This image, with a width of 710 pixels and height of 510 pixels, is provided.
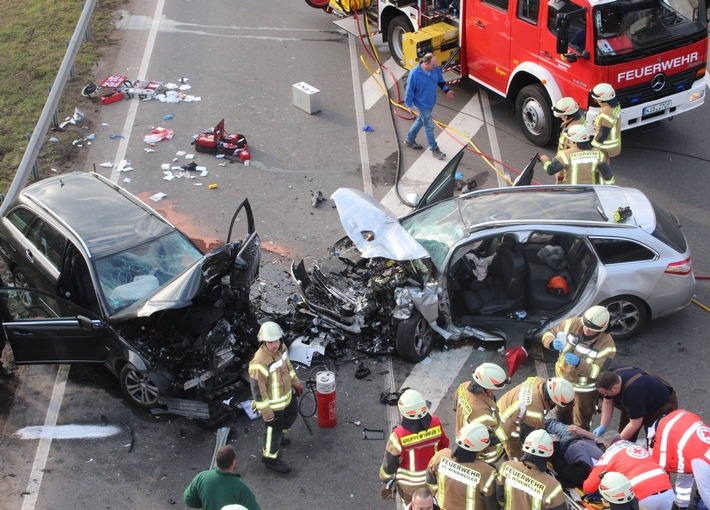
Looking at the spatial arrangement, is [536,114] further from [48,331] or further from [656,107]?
[48,331]

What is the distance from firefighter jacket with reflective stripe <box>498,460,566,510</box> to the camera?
5.92 m

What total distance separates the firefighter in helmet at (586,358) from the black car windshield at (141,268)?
3.91 meters

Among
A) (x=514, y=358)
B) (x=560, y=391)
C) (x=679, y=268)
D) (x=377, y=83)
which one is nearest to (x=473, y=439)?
(x=560, y=391)

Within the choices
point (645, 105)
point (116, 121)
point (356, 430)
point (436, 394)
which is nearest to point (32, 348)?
point (356, 430)

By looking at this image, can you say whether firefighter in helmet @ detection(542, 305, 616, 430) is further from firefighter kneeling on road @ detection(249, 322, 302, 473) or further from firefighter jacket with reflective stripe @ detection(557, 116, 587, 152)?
firefighter jacket with reflective stripe @ detection(557, 116, 587, 152)

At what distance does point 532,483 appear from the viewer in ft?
19.5

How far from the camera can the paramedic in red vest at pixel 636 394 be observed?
7078mm

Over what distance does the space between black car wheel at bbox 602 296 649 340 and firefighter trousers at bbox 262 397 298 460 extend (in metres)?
3.50

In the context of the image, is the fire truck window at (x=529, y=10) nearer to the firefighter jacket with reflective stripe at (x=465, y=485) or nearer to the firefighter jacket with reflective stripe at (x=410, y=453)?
the firefighter jacket with reflective stripe at (x=410, y=453)

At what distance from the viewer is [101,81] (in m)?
14.5

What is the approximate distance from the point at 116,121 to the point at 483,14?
6123 millimetres

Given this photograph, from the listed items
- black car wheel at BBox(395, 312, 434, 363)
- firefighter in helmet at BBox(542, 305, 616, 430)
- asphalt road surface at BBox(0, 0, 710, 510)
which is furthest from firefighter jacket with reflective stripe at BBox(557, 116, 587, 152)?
firefighter in helmet at BBox(542, 305, 616, 430)

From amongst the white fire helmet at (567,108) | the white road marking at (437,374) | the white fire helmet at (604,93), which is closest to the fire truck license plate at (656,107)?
the white fire helmet at (604,93)

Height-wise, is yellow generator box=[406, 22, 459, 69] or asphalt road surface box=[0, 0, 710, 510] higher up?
yellow generator box=[406, 22, 459, 69]
